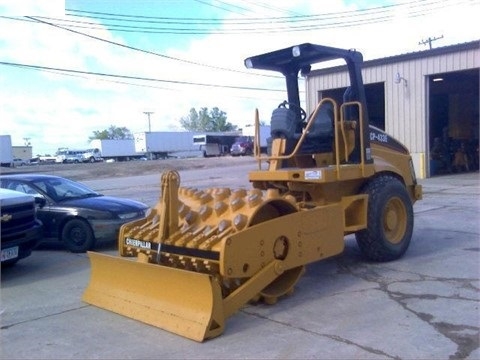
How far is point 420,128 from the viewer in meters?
21.8

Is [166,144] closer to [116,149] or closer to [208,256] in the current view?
[116,149]

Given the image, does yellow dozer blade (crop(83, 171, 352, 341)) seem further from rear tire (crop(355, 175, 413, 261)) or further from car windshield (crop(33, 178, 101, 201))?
car windshield (crop(33, 178, 101, 201))

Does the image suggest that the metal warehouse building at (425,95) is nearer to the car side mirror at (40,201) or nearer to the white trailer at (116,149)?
the car side mirror at (40,201)

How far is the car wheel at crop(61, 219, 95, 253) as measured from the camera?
9.60 metres

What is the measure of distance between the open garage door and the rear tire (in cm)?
1653

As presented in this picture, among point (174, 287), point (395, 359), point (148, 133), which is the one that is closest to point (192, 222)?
point (174, 287)

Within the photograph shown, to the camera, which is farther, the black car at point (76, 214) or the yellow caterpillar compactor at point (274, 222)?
the black car at point (76, 214)

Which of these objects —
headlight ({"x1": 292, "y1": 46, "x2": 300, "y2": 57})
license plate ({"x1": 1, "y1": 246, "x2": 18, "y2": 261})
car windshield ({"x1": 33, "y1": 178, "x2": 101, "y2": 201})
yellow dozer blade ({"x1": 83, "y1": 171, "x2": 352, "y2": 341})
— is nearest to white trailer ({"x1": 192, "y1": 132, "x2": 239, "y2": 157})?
car windshield ({"x1": 33, "y1": 178, "x2": 101, "y2": 201})

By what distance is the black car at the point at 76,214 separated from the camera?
9.61m

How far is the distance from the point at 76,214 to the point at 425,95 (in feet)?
53.0

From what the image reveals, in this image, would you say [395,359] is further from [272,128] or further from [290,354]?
[272,128]

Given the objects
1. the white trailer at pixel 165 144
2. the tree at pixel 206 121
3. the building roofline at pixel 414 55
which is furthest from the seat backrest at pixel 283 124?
the tree at pixel 206 121

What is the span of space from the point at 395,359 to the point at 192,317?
6.15ft

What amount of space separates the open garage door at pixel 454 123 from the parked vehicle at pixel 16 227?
18973mm
